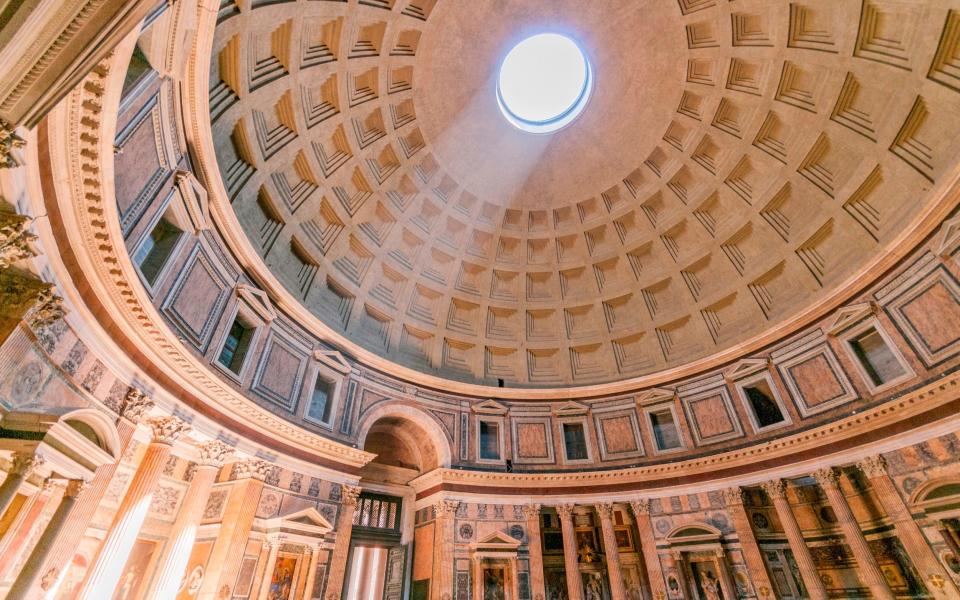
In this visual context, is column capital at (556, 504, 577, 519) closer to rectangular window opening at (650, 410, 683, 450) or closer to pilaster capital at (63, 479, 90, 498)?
rectangular window opening at (650, 410, 683, 450)

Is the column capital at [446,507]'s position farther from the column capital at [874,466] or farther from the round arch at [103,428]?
the column capital at [874,466]

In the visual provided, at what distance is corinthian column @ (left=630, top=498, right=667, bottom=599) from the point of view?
1692cm

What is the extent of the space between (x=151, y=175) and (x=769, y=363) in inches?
899

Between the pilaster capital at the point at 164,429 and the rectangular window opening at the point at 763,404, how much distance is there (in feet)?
68.8

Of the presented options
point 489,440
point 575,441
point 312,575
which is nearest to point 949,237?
point 575,441

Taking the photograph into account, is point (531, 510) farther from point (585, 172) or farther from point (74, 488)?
point (585, 172)

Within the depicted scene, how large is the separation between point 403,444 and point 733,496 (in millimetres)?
14861

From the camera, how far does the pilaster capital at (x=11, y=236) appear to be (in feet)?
17.4

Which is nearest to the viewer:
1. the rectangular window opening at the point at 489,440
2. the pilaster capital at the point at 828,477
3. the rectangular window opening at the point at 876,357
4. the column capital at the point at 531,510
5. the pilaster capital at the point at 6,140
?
the pilaster capital at the point at 6,140

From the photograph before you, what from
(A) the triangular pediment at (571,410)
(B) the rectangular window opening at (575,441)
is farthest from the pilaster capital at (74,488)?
(A) the triangular pediment at (571,410)

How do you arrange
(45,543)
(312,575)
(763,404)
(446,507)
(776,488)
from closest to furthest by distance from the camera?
(45,543)
(312,575)
(776,488)
(446,507)
(763,404)

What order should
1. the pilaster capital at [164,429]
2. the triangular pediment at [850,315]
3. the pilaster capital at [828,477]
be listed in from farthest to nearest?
the triangular pediment at [850,315], the pilaster capital at [828,477], the pilaster capital at [164,429]

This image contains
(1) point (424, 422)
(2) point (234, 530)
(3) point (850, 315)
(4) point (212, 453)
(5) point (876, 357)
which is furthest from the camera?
(1) point (424, 422)

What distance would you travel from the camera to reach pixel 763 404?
61.4 feet
